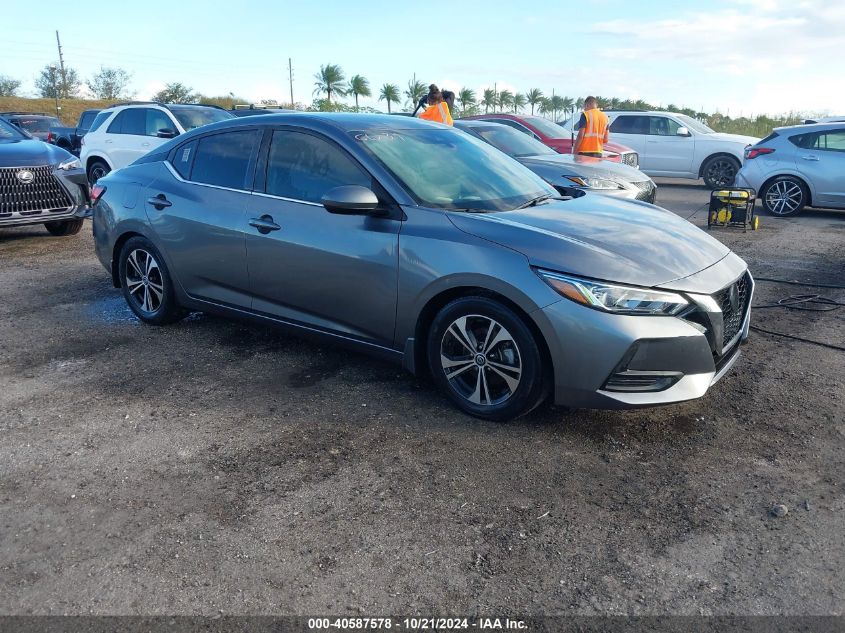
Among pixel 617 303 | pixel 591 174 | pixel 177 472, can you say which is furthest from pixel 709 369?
pixel 591 174

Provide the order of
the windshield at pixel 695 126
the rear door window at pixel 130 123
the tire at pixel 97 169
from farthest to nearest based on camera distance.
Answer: the windshield at pixel 695 126 < the tire at pixel 97 169 < the rear door window at pixel 130 123

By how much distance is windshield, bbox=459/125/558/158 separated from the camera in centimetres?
1080

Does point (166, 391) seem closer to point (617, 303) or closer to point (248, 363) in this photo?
point (248, 363)

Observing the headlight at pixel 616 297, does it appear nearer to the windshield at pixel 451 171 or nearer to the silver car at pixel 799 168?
the windshield at pixel 451 171

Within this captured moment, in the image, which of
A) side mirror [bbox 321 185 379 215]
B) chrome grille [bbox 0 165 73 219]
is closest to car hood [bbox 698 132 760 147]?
chrome grille [bbox 0 165 73 219]

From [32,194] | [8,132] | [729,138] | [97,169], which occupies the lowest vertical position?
[97,169]

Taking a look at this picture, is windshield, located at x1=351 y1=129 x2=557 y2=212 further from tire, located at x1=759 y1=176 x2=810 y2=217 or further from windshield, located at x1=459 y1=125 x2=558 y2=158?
tire, located at x1=759 y1=176 x2=810 y2=217

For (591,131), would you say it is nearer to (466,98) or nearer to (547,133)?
(547,133)

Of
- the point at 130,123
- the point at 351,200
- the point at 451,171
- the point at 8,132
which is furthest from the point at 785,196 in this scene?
the point at 8,132

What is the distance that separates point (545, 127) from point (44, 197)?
993cm

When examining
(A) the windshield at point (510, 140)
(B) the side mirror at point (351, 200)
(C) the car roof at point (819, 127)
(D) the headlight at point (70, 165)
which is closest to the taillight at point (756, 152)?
(C) the car roof at point (819, 127)

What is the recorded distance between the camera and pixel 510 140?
36.4ft

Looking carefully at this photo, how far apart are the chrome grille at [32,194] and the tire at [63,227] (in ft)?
2.21

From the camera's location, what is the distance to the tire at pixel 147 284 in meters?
5.51
